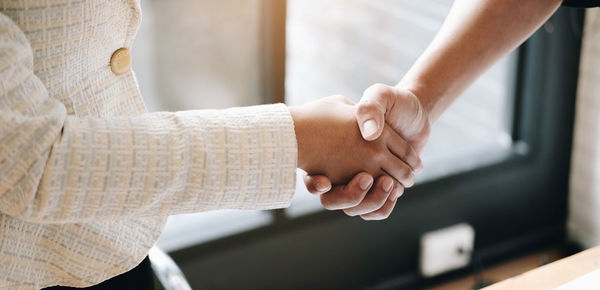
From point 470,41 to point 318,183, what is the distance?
0.44 meters

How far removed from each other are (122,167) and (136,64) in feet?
3.32

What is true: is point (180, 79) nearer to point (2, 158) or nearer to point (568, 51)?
point (2, 158)

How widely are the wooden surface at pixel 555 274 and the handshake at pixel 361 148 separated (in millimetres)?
272

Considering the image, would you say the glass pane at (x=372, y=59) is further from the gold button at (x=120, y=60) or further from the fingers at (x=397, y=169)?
the gold button at (x=120, y=60)

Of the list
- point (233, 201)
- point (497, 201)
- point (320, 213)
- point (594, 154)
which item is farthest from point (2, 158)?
point (594, 154)

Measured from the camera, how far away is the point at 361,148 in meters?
1.12

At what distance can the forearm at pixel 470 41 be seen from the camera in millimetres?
1262

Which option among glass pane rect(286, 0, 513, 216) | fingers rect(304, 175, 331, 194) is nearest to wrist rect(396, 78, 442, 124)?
fingers rect(304, 175, 331, 194)

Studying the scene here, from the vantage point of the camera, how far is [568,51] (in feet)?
7.73

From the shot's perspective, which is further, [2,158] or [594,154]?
[594,154]

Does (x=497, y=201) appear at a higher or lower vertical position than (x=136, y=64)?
lower

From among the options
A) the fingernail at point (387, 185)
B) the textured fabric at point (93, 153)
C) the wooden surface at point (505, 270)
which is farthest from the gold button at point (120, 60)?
the wooden surface at point (505, 270)

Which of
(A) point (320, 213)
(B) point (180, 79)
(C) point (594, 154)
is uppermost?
(B) point (180, 79)

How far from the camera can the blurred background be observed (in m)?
1.86
